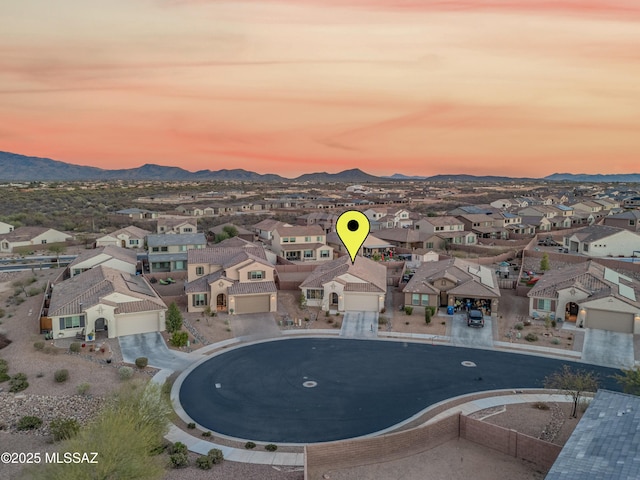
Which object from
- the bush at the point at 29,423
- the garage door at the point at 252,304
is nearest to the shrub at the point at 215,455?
the bush at the point at 29,423

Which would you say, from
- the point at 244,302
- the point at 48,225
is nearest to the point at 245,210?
the point at 48,225

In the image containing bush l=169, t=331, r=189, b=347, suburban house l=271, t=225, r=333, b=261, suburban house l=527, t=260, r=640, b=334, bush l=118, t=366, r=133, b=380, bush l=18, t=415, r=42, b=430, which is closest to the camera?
bush l=18, t=415, r=42, b=430

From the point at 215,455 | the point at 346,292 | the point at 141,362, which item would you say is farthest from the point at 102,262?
the point at 215,455

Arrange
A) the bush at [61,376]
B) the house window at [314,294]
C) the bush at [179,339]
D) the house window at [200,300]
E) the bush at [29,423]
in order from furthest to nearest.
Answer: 1. the house window at [314,294]
2. the house window at [200,300]
3. the bush at [179,339]
4. the bush at [61,376]
5. the bush at [29,423]

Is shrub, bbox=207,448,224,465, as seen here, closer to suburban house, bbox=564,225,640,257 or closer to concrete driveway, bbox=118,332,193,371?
concrete driveway, bbox=118,332,193,371

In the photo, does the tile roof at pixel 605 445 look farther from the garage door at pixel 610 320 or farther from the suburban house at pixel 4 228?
the suburban house at pixel 4 228

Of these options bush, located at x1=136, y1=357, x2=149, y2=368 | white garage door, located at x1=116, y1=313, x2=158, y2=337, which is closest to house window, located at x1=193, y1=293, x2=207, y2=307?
white garage door, located at x1=116, y1=313, x2=158, y2=337
